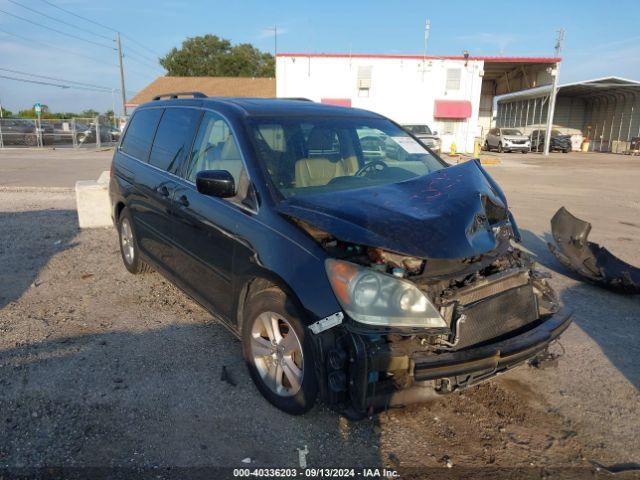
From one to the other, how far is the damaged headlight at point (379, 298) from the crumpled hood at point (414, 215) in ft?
0.53

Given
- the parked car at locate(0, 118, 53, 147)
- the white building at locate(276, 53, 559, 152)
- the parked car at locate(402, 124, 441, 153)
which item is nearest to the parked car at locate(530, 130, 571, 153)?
the white building at locate(276, 53, 559, 152)

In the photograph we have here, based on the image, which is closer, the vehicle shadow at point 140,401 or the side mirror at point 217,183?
the vehicle shadow at point 140,401

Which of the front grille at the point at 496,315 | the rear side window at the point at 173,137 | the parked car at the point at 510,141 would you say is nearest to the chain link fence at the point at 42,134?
the parked car at the point at 510,141

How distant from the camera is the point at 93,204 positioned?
7.89 metres

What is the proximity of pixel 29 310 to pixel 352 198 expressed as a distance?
3467 mm

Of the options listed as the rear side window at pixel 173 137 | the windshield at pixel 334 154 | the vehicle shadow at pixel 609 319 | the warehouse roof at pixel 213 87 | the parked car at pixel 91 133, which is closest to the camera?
the windshield at pixel 334 154

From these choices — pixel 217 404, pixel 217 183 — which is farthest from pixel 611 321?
pixel 217 183

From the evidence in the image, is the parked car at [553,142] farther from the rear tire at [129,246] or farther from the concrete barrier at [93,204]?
the rear tire at [129,246]

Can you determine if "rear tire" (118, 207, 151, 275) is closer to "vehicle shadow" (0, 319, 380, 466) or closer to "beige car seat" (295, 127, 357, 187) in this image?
"vehicle shadow" (0, 319, 380, 466)

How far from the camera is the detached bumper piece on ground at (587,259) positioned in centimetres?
524

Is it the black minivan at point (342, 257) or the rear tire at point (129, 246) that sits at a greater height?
the black minivan at point (342, 257)

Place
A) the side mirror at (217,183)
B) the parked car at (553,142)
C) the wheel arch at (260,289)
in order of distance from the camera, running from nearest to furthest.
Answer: the wheel arch at (260,289), the side mirror at (217,183), the parked car at (553,142)

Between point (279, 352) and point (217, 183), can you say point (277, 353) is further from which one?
point (217, 183)

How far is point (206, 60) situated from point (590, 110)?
5069cm
